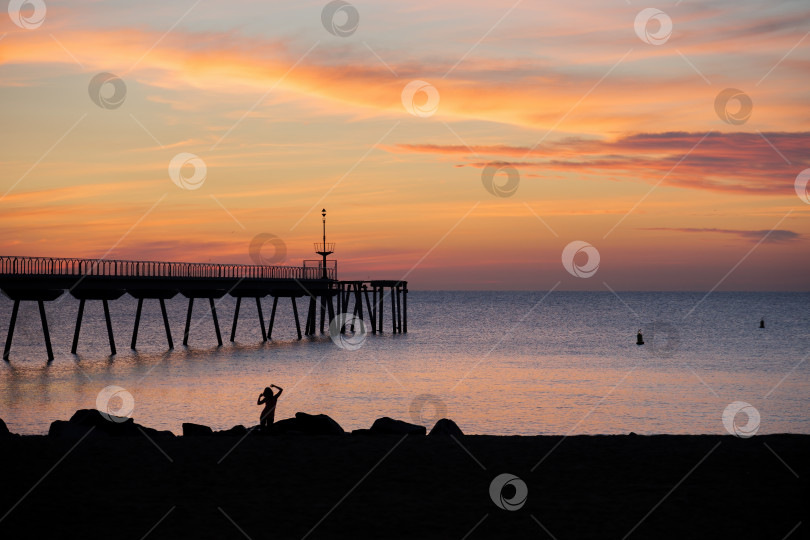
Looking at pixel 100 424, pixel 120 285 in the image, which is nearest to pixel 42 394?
pixel 120 285

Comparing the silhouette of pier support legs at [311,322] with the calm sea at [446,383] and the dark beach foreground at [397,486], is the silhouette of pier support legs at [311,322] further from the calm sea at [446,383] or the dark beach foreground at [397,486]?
the dark beach foreground at [397,486]

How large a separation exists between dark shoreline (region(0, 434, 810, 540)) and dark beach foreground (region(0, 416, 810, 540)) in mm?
30

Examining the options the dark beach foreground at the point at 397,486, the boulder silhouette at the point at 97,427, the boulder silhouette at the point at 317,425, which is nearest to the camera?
the dark beach foreground at the point at 397,486

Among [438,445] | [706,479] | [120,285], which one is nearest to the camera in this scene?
[706,479]

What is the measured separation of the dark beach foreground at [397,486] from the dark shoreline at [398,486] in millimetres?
30

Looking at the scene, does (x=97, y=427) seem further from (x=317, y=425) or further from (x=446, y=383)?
(x=446, y=383)

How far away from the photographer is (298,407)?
32938 mm

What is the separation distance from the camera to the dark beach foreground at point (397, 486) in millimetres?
9719

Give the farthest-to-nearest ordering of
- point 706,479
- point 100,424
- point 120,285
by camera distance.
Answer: point 120,285 → point 100,424 → point 706,479

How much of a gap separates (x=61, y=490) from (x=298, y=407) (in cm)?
2188

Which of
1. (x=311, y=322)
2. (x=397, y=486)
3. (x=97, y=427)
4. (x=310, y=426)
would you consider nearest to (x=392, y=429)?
(x=310, y=426)

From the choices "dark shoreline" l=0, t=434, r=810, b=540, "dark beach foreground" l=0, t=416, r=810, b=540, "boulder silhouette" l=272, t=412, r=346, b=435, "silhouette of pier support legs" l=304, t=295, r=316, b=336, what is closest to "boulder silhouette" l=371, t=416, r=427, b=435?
"boulder silhouette" l=272, t=412, r=346, b=435

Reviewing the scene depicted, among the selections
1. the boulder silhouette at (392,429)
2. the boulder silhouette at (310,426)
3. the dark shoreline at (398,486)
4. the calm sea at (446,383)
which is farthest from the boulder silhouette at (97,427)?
the calm sea at (446,383)

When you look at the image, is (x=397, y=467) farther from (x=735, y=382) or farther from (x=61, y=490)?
(x=735, y=382)
